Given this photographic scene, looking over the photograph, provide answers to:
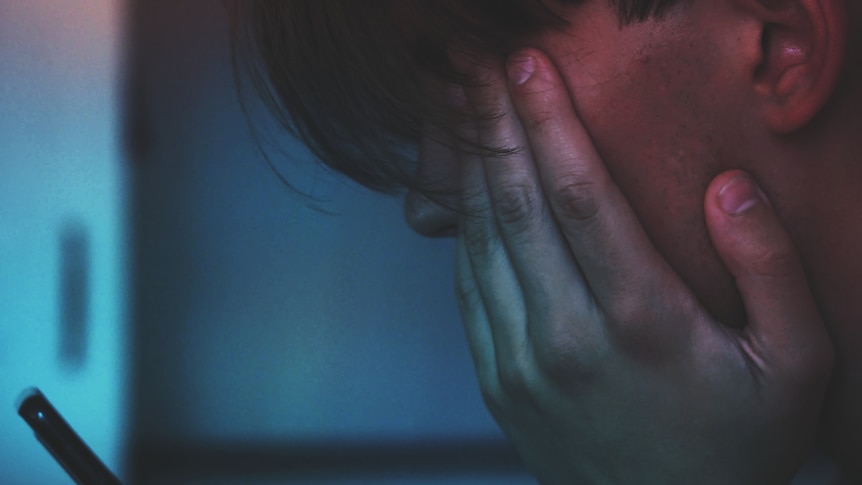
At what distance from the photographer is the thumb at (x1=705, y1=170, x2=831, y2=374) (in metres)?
0.65

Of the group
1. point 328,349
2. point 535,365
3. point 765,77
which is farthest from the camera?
point 328,349

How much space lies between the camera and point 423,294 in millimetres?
936

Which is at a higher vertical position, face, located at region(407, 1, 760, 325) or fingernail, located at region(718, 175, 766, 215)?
face, located at region(407, 1, 760, 325)

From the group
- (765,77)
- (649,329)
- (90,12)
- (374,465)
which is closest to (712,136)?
(765,77)

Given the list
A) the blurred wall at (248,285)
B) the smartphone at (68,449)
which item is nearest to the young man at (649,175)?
the blurred wall at (248,285)

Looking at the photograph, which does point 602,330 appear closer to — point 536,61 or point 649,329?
point 649,329

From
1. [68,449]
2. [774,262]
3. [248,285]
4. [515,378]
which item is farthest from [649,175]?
[68,449]

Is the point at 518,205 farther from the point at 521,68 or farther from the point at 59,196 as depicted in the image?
the point at 59,196

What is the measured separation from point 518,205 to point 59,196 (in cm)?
48

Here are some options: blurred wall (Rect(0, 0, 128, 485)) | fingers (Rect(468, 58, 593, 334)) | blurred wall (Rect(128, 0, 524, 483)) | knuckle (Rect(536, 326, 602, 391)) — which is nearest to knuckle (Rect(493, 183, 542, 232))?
fingers (Rect(468, 58, 593, 334))

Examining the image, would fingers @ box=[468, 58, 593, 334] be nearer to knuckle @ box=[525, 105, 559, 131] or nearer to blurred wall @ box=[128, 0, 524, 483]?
knuckle @ box=[525, 105, 559, 131]

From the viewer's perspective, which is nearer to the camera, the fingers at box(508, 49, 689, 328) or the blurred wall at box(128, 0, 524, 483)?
the fingers at box(508, 49, 689, 328)

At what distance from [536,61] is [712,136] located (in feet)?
0.52

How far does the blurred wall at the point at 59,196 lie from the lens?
843 mm
